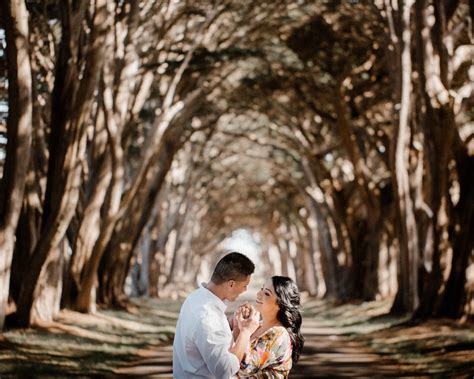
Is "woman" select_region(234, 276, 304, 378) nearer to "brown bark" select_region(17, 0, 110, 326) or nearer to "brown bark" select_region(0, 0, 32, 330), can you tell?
"brown bark" select_region(0, 0, 32, 330)

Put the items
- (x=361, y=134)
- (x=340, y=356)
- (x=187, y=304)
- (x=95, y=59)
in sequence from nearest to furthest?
1. (x=187, y=304)
2. (x=95, y=59)
3. (x=340, y=356)
4. (x=361, y=134)

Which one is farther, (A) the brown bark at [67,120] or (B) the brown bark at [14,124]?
(A) the brown bark at [67,120]

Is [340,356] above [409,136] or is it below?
below

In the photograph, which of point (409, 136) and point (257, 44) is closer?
point (409, 136)

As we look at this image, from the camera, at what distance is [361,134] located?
2753 centimetres

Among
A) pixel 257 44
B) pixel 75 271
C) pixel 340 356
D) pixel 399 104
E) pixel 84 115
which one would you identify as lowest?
pixel 340 356

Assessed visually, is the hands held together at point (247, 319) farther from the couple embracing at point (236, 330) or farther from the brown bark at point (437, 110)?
the brown bark at point (437, 110)

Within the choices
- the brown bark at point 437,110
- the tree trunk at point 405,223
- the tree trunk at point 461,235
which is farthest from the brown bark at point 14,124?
the tree trunk at point 405,223

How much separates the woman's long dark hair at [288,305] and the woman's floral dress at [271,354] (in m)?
0.09

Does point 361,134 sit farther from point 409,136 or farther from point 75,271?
point 75,271

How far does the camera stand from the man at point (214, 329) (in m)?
4.22

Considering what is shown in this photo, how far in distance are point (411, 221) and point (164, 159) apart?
9.34m

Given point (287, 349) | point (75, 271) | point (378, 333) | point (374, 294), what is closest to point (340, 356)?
point (378, 333)

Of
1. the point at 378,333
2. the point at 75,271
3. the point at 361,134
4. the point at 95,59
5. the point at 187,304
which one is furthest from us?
the point at 361,134
